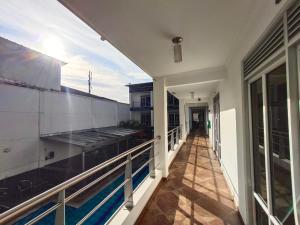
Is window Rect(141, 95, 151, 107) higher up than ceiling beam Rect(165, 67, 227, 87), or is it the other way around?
window Rect(141, 95, 151, 107)

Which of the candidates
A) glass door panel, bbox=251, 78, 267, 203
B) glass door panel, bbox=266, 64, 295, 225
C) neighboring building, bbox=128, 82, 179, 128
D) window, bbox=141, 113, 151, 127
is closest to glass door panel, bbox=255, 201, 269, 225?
glass door panel, bbox=251, 78, 267, 203

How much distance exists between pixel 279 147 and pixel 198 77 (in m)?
2.25

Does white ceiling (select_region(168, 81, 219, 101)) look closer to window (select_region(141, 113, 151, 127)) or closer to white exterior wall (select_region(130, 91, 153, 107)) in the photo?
window (select_region(141, 113, 151, 127))

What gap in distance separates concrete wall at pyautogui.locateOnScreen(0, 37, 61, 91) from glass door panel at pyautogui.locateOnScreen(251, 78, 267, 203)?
1016cm

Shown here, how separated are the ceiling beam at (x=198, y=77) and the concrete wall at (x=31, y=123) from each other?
7.27 metres

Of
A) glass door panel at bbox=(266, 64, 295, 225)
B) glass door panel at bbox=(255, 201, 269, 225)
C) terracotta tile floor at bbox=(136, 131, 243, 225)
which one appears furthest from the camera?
terracotta tile floor at bbox=(136, 131, 243, 225)

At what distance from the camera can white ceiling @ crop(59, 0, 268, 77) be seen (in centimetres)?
130

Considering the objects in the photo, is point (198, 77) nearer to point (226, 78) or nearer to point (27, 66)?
point (226, 78)

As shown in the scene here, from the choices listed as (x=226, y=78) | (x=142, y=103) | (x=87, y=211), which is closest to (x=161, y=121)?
(x=226, y=78)

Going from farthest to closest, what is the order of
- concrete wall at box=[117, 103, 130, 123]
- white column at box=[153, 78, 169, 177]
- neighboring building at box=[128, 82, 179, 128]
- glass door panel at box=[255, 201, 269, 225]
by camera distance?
neighboring building at box=[128, 82, 179, 128] < concrete wall at box=[117, 103, 130, 123] < white column at box=[153, 78, 169, 177] < glass door panel at box=[255, 201, 269, 225]

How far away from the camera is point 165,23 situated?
1.57 m

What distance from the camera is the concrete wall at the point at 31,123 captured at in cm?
668

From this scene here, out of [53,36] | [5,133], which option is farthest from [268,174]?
[5,133]

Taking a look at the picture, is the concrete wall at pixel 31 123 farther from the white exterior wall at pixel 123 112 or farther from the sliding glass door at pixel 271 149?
the sliding glass door at pixel 271 149
